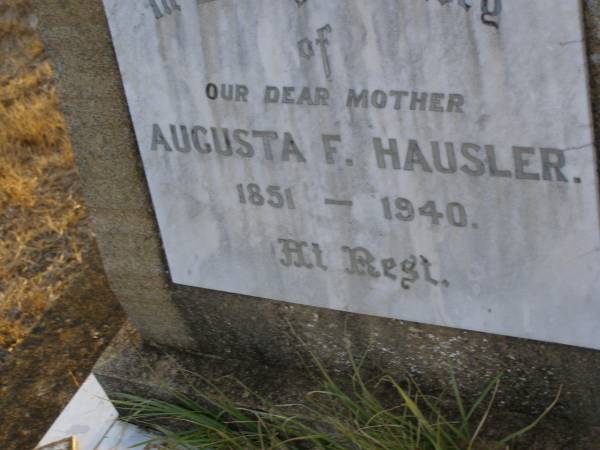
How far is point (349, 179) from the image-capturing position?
191 centimetres

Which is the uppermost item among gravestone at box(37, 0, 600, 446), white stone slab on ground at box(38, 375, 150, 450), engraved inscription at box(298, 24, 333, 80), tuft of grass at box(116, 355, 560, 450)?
engraved inscription at box(298, 24, 333, 80)

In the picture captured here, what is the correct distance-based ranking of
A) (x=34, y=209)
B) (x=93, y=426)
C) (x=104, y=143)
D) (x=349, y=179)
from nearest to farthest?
(x=349, y=179)
(x=104, y=143)
(x=93, y=426)
(x=34, y=209)

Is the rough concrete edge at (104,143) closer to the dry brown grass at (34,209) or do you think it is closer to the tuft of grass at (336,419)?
the tuft of grass at (336,419)

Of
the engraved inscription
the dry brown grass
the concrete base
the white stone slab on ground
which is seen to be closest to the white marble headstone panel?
the engraved inscription

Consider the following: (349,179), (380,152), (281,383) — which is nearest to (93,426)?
(281,383)

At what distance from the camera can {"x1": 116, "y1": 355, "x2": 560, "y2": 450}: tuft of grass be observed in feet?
6.48

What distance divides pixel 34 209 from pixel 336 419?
257 cm

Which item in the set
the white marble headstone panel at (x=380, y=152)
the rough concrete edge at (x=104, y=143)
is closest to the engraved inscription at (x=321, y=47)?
the white marble headstone panel at (x=380, y=152)

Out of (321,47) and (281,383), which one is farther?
(281,383)

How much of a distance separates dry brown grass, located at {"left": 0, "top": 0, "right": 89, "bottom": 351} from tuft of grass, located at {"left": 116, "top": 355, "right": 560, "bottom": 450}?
123cm

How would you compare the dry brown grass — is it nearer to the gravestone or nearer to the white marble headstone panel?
the gravestone

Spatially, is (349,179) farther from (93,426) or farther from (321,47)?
(93,426)

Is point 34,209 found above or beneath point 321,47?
beneath

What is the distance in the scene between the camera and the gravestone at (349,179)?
5.38ft
